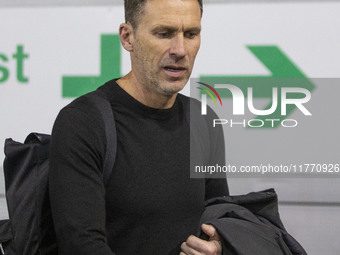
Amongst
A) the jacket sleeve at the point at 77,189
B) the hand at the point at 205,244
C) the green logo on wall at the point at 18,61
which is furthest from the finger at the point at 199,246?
the green logo on wall at the point at 18,61

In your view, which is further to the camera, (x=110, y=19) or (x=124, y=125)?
(x=110, y=19)

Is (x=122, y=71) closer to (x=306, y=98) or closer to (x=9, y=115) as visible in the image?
(x=9, y=115)

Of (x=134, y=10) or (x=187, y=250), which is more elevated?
(x=134, y=10)

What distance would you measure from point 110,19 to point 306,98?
762mm

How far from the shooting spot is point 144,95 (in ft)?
4.33

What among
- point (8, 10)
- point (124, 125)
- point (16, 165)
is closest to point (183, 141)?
point (124, 125)

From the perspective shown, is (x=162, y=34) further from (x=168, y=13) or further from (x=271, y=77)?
(x=271, y=77)

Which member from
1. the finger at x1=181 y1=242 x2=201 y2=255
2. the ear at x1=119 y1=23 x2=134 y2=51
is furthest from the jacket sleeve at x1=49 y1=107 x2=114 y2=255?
the ear at x1=119 y1=23 x2=134 y2=51

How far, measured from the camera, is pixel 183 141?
52.1 inches

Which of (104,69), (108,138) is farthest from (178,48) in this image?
(104,69)

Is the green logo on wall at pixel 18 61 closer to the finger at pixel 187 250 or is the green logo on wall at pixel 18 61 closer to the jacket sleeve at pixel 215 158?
the jacket sleeve at pixel 215 158

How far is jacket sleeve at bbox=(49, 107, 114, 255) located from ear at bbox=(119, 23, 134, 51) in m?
0.30

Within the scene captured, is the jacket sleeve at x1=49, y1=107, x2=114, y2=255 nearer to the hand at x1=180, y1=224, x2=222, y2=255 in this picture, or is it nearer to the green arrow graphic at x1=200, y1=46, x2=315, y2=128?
the hand at x1=180, y1=224, x2=222, y2=255

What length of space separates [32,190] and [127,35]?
48cm
